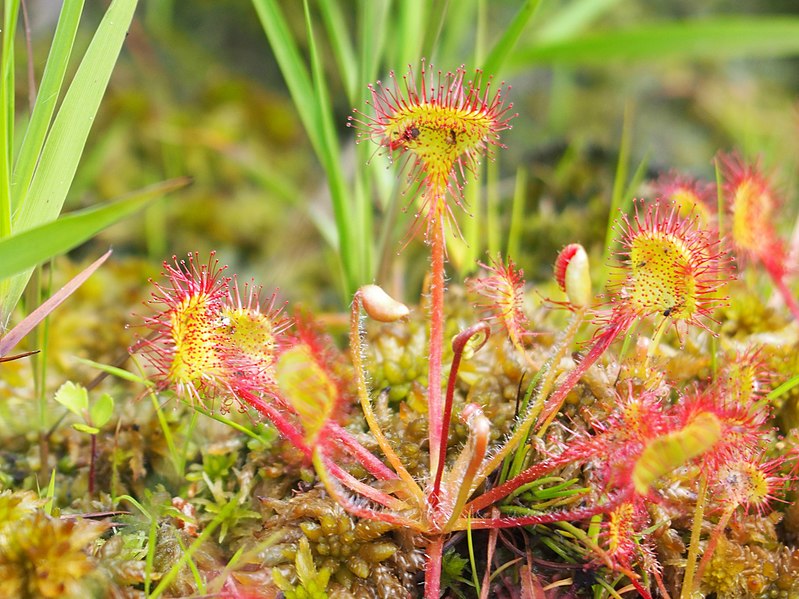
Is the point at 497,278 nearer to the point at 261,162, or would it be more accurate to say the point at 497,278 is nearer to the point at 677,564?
the point at 677,564

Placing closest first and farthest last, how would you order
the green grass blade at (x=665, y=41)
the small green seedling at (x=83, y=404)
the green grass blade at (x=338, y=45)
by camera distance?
the small green seedling at (x=83, y=404) < the green grass blade at (x=338, y=45) < the green grass blade at (x=665, y=41)

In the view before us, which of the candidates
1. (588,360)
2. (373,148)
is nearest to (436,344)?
(588,360)

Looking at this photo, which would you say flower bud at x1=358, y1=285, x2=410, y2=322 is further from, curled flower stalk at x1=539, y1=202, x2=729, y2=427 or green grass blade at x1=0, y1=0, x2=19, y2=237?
green grass blade at x1=0, y1=0, x2=19, y2=237

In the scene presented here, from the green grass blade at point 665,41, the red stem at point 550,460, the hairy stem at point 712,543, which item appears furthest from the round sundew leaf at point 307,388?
the green grass blade at point 665,41

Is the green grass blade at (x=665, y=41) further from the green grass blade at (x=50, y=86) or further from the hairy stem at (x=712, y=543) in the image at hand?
the hairy stem at (x=712, y=543)

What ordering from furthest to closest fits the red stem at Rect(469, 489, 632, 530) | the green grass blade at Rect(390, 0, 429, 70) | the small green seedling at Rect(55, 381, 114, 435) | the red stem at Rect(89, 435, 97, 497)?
the green grass blade at Rect(390, 0, 429, 70), the red stem at Rect(89, 435, 97, 497), the small green seedling at Rect(55, 381, 114, 435), the red stem at Rect(469, 489, 632, 530)

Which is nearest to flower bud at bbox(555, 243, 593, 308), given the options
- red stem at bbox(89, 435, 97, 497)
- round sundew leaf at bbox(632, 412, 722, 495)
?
round sundew leaf at bbox(632, 412, 722, 495)
